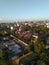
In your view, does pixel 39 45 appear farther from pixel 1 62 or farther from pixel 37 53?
pixel 1 62

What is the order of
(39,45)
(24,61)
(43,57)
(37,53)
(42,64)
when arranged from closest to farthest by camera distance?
(42,64), (43,57), (24,61), (37,53), (39,45)

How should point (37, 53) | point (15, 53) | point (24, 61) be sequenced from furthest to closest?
point (15, 53)
point (37, 53)
point (24, 61)

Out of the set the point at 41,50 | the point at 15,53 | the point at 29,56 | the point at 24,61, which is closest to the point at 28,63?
the point at 24,61

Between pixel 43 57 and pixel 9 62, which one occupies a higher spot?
pixel 43 57

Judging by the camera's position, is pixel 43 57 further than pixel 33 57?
No

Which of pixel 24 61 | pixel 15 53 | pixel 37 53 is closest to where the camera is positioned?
pixel 24 61

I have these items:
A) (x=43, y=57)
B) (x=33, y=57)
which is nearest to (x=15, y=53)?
(x=33, y=57)

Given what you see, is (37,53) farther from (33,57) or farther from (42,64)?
(42,64)

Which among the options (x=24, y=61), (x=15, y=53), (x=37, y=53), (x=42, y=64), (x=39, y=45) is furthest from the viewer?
(x=15, y=53)

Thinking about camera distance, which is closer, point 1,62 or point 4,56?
point 1,62
